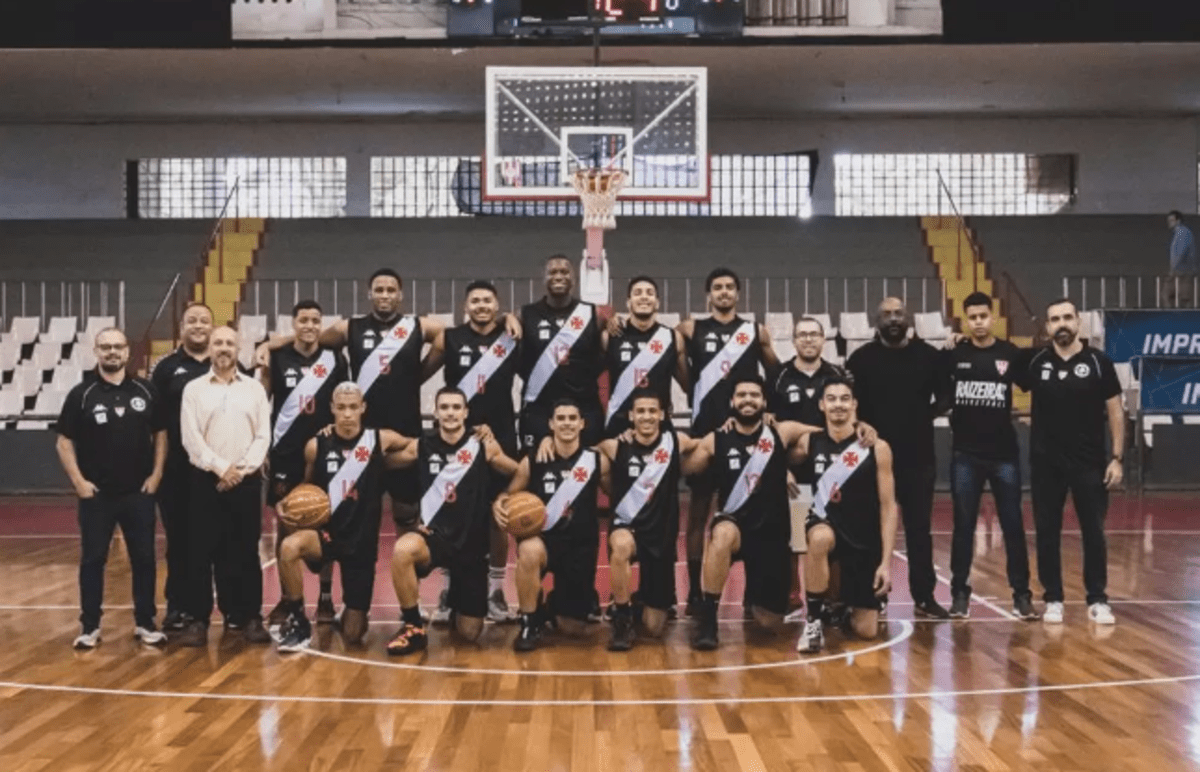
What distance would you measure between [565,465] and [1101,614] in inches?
124

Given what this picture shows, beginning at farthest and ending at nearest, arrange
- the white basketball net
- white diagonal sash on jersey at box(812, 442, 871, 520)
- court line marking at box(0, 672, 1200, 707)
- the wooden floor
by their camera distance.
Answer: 1. the white basketball net
2. white diagonal sash on jersey at box(812, 442, 871, 520)
3. court line marking at box(0, 672, 1200, 707)
4. the wooden floor

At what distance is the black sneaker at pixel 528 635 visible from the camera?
7.66 meters

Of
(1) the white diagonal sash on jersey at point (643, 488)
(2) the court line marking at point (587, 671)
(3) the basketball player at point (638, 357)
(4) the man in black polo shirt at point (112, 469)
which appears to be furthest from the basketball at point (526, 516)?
(4) the man in black polo shirt at point (112, 469)

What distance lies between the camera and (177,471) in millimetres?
8305

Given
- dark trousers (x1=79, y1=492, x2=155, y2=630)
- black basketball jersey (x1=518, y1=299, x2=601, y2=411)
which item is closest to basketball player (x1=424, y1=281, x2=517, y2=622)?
black basketball jersey (x1=518, y1=299, x2=601, y2=411)

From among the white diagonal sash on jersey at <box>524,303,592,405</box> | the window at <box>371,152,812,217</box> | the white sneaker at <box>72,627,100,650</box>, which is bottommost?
the white sneaker at <box>72,627,100,650</box>

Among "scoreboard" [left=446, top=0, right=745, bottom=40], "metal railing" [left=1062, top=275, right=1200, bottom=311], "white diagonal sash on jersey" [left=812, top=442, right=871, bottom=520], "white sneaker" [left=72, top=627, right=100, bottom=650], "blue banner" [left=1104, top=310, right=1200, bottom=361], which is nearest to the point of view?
"white sneaker" [left=72, top=627, right=100, bottom=650]

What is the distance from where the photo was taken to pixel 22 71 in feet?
62.8

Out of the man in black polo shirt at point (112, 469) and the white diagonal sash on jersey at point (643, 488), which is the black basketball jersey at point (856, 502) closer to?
the white diagonal sash on jersey at point (643, 488)

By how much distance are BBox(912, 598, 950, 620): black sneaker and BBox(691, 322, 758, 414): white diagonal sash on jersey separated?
69.8 inches

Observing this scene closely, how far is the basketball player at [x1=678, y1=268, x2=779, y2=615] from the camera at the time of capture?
8.51 m

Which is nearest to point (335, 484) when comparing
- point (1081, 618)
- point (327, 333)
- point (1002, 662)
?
point (327, 333)

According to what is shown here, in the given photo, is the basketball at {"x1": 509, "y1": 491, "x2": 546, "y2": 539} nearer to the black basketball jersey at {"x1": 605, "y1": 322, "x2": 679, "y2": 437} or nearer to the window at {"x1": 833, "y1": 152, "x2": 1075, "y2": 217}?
the black basketball jersey at {"x1": 605, "y1": 322, "x2": 679, "y2": 437}

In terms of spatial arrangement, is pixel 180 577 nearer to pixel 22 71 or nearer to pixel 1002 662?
pixel 1002 662
